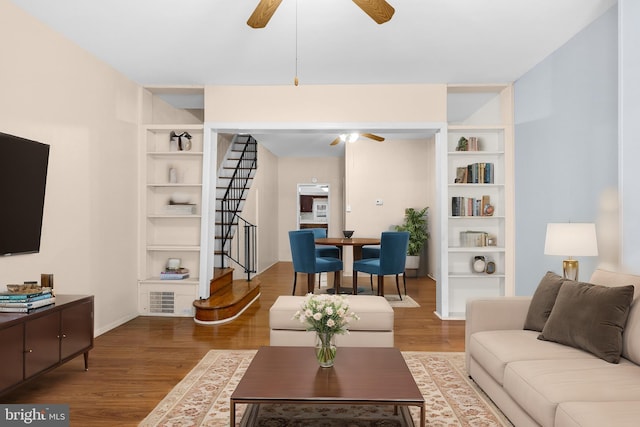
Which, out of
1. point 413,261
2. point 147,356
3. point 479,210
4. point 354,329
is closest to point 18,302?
point 147,356

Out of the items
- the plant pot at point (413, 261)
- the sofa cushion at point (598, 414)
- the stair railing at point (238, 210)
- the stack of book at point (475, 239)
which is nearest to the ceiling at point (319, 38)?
the stack of book at point (475, 239)

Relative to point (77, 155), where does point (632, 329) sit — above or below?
below

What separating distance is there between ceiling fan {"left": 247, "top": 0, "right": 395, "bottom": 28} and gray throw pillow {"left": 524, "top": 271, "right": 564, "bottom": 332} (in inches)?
83.1

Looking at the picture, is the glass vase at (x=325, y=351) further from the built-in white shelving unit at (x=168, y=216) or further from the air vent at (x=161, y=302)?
the air vent at (x=161, y=302)

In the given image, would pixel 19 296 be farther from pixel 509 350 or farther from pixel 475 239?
pixel 475 239

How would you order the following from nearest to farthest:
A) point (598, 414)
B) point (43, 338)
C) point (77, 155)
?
1. point (598, 414)
2. point (43, 338)
3. point (77, 155)

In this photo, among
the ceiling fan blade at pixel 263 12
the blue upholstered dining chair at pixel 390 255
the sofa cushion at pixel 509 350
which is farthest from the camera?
the blue upholstered dining chair at pixel 390 255

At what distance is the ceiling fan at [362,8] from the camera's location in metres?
2.79

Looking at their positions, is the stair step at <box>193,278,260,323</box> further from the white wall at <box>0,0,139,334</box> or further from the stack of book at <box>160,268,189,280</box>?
the white wall at <box>0,0,139,334</box>

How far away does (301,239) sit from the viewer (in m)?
6.45

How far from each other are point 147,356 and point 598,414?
11.2 ft

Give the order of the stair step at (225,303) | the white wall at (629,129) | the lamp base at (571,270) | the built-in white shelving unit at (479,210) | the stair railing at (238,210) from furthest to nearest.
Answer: the stair railing at (238,210) < the built-in white shelving unit at (479,210) < the stair step at (225,303) < the lamp base at (571,270) < the white wall at (629,129)

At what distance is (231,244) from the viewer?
7.87 m

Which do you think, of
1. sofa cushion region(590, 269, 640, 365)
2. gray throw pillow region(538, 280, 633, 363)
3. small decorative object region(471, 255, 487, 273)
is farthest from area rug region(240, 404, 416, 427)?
Answer: small decorative object region(471, 255, 487, 273)
